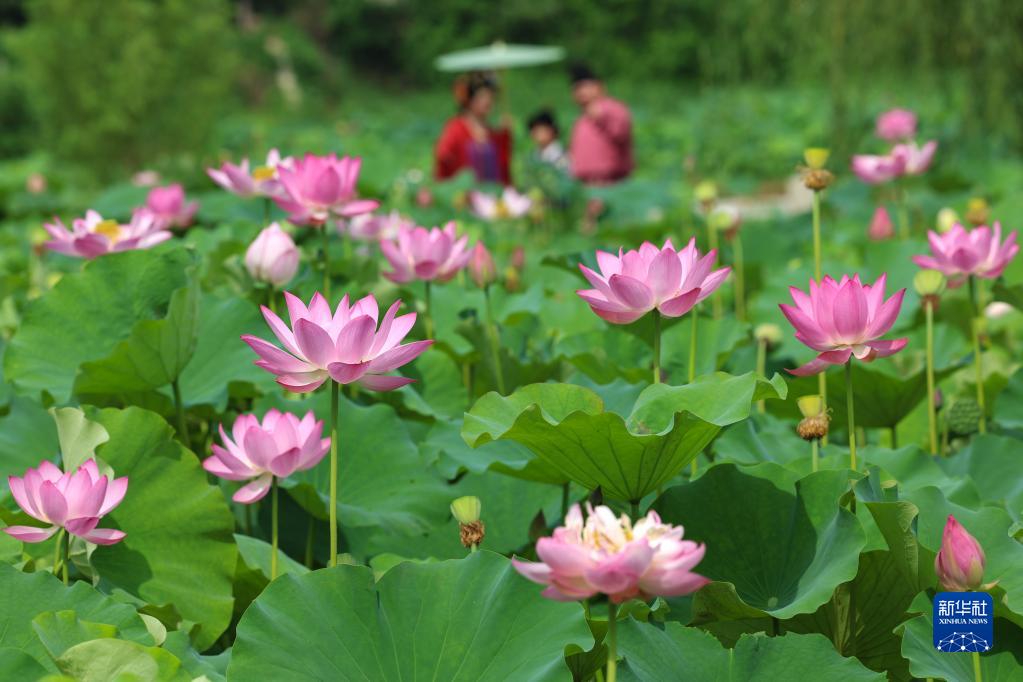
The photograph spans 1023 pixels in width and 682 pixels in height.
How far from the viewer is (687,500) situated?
119cm

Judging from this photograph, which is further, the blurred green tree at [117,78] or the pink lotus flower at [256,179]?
the blurred green tree at [117,78]

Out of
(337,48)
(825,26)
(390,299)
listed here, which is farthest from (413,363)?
(337,48)

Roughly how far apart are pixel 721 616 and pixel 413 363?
770 millimetres

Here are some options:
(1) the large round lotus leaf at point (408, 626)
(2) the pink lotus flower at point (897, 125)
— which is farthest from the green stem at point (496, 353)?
(2) the pink lotus flower at point (897, 125)

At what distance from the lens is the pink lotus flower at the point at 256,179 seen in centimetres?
179

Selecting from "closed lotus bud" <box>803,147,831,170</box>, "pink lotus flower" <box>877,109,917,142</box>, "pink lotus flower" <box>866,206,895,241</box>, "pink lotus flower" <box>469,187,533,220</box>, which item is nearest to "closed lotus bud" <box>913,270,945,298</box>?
"closed lotus bud" <box>803,147,831,170</box>

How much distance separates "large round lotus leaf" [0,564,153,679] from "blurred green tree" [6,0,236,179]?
6.53 metres

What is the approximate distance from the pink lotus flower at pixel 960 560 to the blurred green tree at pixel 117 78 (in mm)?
6826

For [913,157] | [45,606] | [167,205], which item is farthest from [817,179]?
[167,205]

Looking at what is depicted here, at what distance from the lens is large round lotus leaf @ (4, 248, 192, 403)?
1573mm

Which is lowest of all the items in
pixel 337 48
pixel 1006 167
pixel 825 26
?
pixel 337 48

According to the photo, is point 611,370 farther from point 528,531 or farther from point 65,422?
point 65,422

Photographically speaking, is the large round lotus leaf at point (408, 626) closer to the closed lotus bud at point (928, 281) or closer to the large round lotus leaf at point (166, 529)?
the large round lotus leaf at point (166, 529)

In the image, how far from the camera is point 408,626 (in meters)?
1.00
